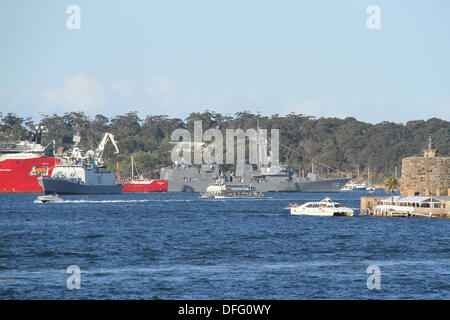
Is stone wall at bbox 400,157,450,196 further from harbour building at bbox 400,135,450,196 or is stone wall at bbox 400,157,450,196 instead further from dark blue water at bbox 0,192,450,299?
dark blue water at bbox 0,192,450,299

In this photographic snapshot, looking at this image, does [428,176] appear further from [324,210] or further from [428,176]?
[324,210]

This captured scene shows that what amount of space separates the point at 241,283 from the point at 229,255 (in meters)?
14.1

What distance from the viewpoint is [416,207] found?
90750 millimetres

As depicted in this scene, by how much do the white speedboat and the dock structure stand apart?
15.0ft

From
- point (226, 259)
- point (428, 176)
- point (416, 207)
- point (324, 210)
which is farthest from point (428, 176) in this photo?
point (226, 259)

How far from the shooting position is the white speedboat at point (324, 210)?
3851 inches

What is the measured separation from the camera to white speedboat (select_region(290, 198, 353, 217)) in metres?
97.8

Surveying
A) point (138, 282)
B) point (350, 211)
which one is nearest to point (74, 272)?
point (138, 282)

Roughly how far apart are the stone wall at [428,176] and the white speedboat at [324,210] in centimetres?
1136

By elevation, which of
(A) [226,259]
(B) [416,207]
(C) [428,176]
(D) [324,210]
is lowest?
(A) [226,259]

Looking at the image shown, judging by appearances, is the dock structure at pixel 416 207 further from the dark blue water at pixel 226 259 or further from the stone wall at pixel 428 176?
the stone wall at pixel 428 176

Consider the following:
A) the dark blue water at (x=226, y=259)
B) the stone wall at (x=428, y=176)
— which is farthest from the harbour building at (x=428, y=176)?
the dark blue water at (x=226, y=259)

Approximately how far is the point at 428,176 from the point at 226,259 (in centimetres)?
5886
